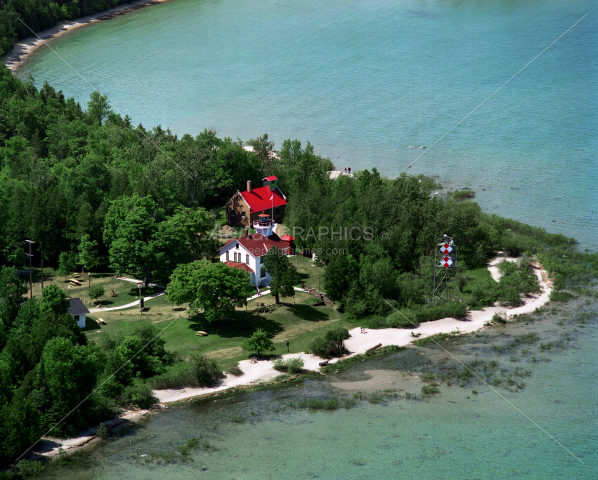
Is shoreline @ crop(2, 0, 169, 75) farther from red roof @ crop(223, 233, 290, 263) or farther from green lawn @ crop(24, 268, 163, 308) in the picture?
red roof @ crop(223, 233, 290, 263)

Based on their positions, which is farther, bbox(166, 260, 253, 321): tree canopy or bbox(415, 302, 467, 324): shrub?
bbox(415, 302, 467, 324): shrub

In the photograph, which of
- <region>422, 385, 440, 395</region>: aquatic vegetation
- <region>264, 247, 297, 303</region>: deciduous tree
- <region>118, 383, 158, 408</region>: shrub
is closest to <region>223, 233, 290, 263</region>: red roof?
<region>264, 247, 297, 303</region>: deciduous tree

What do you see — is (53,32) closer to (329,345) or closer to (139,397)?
(329,345)

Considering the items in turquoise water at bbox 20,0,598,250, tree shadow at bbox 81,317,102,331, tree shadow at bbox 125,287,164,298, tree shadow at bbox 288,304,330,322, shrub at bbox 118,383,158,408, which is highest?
turquoise water at bbox 20,0,598,250

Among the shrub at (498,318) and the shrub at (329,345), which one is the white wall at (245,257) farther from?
the shrub at (498,318)

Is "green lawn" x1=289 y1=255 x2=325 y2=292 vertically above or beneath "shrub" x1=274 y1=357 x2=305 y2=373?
above

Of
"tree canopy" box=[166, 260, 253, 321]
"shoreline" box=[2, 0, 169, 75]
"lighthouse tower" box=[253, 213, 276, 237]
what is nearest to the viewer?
"tree canopy" box=[166, 260, 253, 321]

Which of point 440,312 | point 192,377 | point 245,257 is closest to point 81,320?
point 192,377
